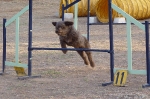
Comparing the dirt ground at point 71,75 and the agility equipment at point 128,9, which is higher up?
the agility equipment at point 128,9

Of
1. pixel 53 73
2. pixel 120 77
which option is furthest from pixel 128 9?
pixel 120 77

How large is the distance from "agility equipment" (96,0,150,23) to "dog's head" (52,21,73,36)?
10.1m

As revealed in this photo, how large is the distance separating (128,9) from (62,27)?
11645 mm

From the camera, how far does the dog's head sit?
8.46m

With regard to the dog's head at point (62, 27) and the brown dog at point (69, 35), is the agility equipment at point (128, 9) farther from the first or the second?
the dog's head at point (62, 27)

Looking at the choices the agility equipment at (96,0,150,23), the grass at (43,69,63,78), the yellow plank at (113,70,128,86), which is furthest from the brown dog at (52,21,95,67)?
the agility equipment at (96,0,150,23)

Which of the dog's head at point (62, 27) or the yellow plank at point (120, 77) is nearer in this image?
the yellow plank at point (120, 77)

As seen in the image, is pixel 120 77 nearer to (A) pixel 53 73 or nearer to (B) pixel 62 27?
(B) pixel 62 27

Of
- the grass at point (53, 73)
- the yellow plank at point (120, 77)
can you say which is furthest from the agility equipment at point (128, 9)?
the yellow plank at point (120, 77)

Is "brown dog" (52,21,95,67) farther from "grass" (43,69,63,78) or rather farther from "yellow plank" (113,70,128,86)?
"yellow plank" (113,70,128,86)

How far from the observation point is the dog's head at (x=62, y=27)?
8461mm

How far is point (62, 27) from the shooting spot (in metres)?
8.51

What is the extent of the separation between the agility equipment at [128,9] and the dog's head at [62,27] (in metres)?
10.1

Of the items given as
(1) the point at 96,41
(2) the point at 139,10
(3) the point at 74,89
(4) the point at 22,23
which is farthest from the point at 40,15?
(3) the point at 74,89
